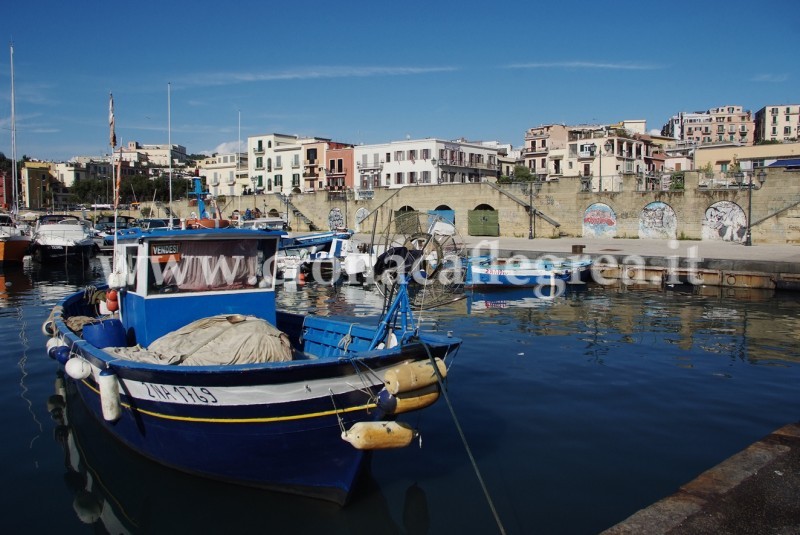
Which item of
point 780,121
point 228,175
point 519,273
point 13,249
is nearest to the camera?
point 519,273

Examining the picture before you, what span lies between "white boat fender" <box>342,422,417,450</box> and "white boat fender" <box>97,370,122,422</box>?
2914 millimetres

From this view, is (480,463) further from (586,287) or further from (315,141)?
(315,141)

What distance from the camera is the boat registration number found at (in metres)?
8.41

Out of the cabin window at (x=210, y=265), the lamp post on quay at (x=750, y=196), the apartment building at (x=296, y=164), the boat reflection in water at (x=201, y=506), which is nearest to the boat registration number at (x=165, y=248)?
the cabin window at (x=210, y=265)

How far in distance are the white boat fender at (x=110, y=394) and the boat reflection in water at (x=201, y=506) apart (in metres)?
0.95

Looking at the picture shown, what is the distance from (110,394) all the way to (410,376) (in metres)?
3.61

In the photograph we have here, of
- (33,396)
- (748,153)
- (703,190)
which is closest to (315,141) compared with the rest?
(748,153)

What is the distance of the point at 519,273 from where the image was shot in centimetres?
2545

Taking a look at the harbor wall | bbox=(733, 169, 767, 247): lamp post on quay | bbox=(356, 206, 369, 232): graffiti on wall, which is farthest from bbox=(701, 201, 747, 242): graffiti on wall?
bbox=(356, 206, 369, 232): graffiti on wall

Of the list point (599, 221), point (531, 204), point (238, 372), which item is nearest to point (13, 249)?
point (531, 204)

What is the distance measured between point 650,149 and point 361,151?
34.6 meters

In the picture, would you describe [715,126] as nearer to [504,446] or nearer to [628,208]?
[628,208]

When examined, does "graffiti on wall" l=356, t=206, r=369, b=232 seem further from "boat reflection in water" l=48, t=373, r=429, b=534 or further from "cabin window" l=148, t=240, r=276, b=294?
"boat reflection in water" l=48, t=373, r=429, b=534

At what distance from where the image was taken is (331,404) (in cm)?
669
